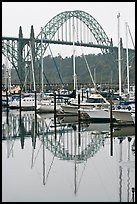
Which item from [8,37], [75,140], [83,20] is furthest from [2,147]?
[83,20]

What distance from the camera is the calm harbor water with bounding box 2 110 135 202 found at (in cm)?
1162

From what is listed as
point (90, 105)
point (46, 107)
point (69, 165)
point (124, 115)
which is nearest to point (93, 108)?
point (90, 105)

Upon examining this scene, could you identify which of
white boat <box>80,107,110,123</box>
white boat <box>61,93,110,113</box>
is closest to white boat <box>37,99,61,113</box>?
white boat <box>61,93,110,113</box>

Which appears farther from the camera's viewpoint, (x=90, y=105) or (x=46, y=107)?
(x=46, y=107)

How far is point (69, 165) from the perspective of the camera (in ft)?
51.2

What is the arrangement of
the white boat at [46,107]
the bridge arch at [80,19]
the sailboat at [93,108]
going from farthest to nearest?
1. the bridge arch at [80,19]
2. the white boat at [46,107]
3. the sailboat at [93,108]

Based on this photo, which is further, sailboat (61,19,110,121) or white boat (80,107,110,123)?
sailboat (61,19,110,121)

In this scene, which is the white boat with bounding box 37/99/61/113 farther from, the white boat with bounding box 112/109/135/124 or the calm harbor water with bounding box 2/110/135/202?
the white boat with bounding box 112/109/135/124

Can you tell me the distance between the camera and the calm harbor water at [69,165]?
1162 cm

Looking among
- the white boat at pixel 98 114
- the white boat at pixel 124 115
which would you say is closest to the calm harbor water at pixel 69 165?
the white boat at pixel 124 115

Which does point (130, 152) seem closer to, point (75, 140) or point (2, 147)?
point (75, 140)

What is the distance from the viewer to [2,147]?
20.3m

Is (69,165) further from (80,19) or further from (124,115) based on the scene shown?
(80,19)

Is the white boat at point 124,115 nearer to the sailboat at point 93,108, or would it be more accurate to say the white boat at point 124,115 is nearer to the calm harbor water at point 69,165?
the calm harbor water at point 69,165
